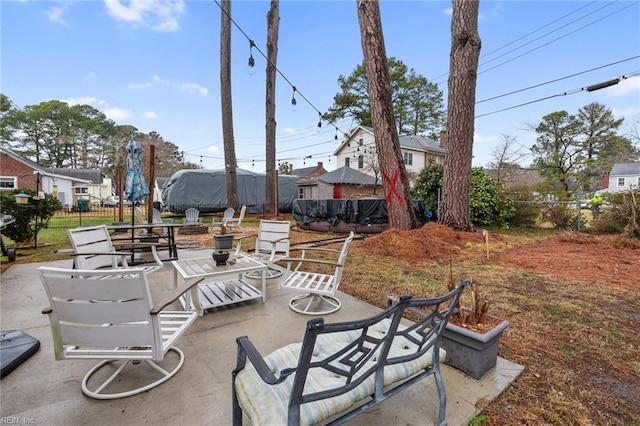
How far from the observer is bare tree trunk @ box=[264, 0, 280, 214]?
1266 centimetres

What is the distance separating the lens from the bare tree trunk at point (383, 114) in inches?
272

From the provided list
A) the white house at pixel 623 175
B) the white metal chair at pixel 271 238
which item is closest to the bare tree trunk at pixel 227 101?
the white metal chair at pixel 271 238

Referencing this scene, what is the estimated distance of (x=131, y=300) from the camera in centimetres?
154

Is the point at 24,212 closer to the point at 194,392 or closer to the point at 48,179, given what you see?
the point at 194,392

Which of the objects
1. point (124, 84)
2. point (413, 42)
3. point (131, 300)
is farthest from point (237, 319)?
point (124, 84)

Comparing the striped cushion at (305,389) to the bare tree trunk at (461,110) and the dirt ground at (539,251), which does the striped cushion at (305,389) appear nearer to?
the dirt ground at (539,251)

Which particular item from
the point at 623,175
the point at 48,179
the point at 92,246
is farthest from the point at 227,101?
the point at 623,175

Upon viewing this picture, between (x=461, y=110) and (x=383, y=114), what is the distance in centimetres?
217

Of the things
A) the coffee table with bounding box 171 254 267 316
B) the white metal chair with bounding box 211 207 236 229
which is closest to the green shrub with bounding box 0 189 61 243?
the white metal chair with bounding box 211 207 236 229

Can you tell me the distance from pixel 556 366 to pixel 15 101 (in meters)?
44.0

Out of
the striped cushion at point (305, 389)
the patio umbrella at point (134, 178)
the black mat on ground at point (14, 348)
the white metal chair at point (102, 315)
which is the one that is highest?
the patio umbrella at point (134, 178)

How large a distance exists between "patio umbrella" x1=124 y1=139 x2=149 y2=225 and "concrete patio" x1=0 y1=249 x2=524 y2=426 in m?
3.26

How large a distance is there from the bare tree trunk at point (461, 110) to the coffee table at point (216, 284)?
6197 millimetres

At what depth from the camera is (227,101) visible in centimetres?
1265
